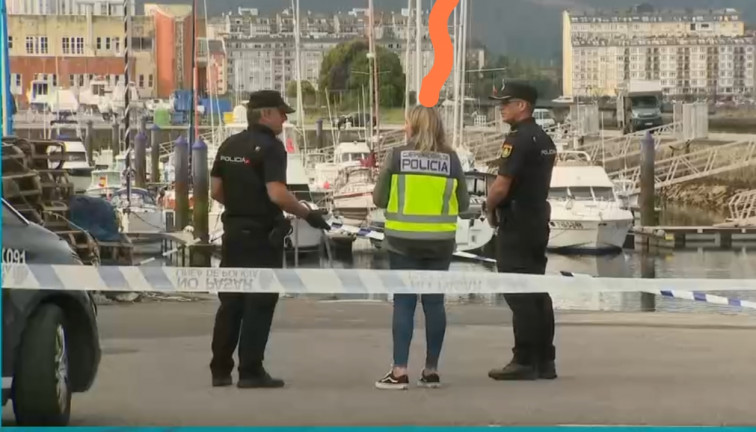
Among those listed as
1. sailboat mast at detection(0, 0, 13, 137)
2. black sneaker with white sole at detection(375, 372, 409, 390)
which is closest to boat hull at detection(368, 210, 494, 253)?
black sneaker with white sole at detection(375, 372, 409, 390)

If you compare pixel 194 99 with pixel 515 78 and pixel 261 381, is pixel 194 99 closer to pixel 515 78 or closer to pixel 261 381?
pixel 261 381

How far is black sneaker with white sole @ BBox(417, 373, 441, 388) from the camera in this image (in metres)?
5.84

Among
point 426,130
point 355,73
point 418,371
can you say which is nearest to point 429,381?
point 418,371

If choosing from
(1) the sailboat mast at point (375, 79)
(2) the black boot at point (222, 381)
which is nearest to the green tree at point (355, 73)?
(1) the sailboat mast at point (375, 79)

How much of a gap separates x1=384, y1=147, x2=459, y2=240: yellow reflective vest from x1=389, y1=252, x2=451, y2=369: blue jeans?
0.34ft

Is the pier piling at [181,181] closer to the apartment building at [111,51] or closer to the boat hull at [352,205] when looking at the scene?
the apartment building at [111,51]

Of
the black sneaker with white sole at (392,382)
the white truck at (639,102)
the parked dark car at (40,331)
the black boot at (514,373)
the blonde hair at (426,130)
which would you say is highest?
the white truck at (639,102)

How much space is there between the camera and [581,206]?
5.74m

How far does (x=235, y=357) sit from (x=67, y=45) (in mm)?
1270

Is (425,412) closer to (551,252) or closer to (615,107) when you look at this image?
(551,252)

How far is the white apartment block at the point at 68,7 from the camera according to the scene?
18.7 ft

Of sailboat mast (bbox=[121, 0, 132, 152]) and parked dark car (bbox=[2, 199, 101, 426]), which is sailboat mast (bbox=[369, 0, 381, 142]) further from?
parked dark car (bbox=[2, 199, 101, 426])

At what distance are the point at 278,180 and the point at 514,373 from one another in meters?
1.11
